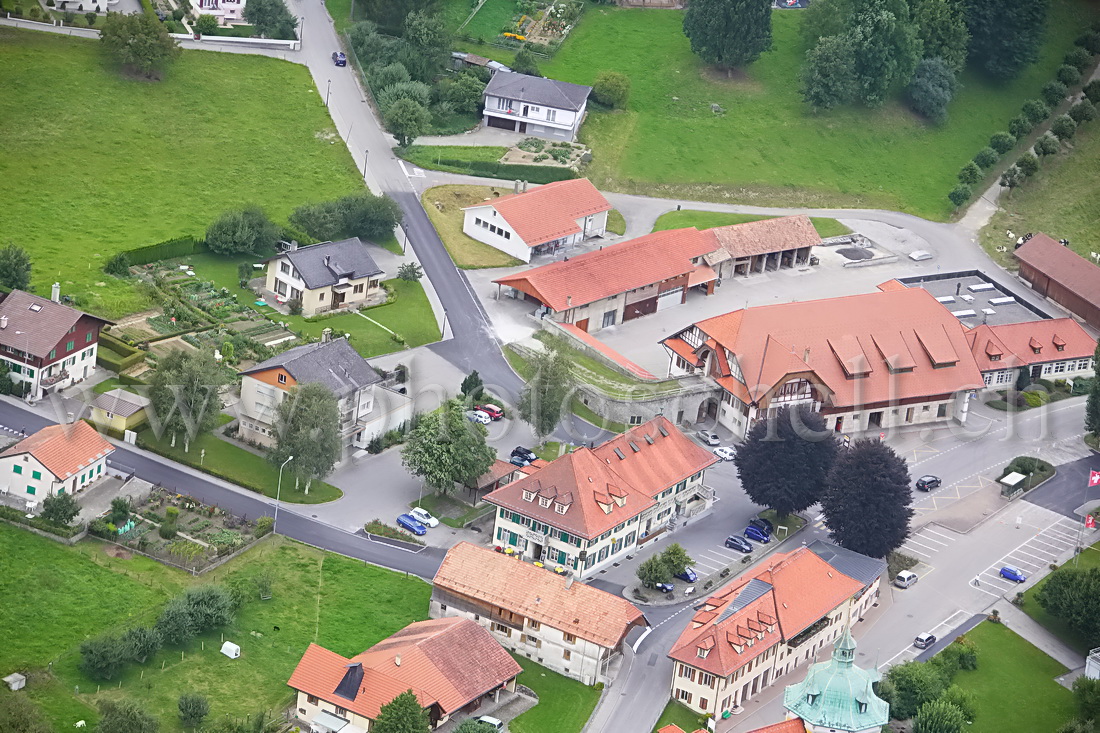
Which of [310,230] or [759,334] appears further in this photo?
[310,230]

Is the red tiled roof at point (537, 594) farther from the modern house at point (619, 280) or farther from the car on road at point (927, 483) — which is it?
the modern house at point (619, 280)

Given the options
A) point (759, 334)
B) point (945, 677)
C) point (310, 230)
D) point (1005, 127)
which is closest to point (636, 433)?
point (759, 334)

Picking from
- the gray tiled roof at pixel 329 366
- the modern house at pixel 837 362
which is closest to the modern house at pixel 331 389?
the gray tiled roof at pixel 329 366

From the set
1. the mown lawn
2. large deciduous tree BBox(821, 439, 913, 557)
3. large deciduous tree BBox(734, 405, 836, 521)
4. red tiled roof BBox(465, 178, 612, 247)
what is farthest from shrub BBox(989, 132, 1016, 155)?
large deciduous tree BBox(821, 439, 913, 557)

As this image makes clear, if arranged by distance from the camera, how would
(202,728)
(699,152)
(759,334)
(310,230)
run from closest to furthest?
(202,728) → (759,334) → (310,230) → (699,152)

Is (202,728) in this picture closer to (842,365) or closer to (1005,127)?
(842,365)
